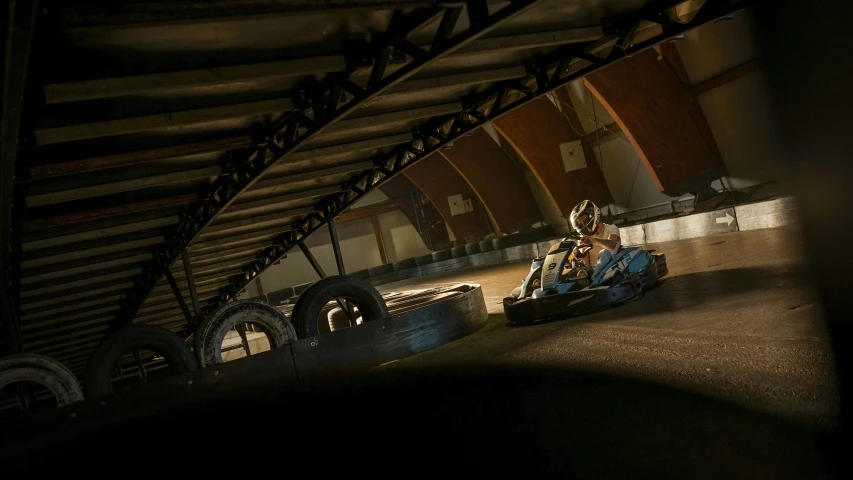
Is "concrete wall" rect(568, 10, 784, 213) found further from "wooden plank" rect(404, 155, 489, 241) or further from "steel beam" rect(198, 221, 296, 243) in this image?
"wooden plank" rect(404, 155, 489, 241)

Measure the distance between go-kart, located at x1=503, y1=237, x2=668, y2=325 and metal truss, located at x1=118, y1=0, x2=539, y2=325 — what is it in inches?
117

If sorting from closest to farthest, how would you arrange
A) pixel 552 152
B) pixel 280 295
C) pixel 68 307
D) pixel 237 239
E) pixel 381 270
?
1. pixel 68 307
2. pixel 237 239
3. pixel 552 152
4. pixel 280 295
5. pixel 381 270

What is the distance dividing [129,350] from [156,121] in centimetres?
258

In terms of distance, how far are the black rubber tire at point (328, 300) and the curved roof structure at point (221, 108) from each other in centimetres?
136

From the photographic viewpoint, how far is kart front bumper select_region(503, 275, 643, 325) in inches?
290

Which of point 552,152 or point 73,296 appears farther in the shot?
point 552,152

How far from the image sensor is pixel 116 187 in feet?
20.9

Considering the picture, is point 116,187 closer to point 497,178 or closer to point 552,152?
point 552,152

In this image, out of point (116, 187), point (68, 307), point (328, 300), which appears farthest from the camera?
point (68, 307)

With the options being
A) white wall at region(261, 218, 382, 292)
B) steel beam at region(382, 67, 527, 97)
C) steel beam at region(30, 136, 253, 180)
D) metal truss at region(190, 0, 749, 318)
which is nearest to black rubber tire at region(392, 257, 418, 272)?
white wall at region(261, 218, 382, 292)

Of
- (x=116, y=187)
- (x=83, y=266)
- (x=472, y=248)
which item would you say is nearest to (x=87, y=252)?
(x=83, y=266)

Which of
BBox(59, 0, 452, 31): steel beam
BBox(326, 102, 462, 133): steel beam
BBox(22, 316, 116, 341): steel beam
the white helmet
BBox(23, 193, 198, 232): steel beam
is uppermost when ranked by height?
BBox(59, 0, 452, 31): steel beam

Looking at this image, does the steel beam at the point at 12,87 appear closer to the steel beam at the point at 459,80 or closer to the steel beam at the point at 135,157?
the steel beam at the point at 135,157

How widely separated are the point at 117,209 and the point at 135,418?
2.18 m
